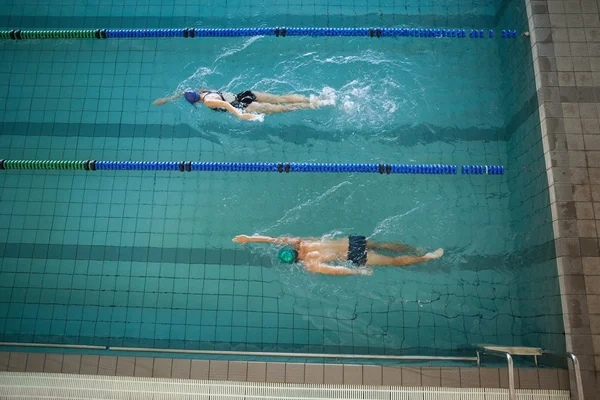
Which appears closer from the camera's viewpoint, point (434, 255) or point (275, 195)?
point (434, 255)

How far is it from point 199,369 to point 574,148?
3696 millimetres

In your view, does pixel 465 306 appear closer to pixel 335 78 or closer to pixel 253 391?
pixel 253 391

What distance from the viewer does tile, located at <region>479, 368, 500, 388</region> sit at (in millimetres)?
4059

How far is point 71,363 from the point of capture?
4227 millimetres

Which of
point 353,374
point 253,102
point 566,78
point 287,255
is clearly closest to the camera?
point 353,374

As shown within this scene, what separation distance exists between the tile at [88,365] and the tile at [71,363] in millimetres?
33

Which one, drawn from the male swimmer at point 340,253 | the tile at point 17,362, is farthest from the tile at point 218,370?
the tile at point 17,362

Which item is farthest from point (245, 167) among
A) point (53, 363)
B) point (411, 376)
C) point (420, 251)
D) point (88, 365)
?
point (411, 376)

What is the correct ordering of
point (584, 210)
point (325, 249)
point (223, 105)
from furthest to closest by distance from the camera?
point (223, 105), point (325, 249), point (584, 210)

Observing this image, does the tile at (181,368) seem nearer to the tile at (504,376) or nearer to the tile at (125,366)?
the tile at (125,366)

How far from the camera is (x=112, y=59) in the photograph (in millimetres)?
6117

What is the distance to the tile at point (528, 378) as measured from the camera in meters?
4.01

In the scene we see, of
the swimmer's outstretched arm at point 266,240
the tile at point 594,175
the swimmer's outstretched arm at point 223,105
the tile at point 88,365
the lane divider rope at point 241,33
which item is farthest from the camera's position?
the lane divider rope at point 241,33

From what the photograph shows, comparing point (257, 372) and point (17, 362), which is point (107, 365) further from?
point (257, 372)
